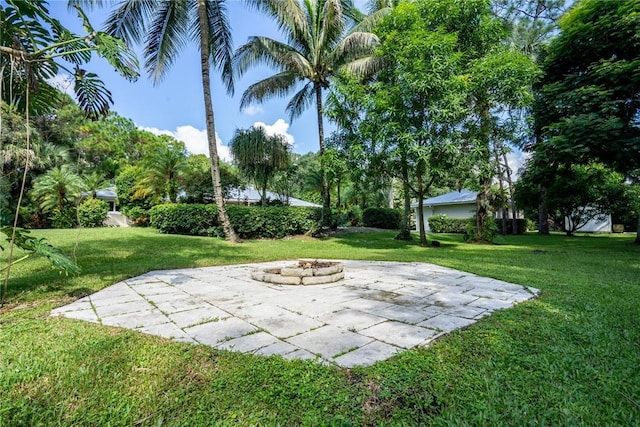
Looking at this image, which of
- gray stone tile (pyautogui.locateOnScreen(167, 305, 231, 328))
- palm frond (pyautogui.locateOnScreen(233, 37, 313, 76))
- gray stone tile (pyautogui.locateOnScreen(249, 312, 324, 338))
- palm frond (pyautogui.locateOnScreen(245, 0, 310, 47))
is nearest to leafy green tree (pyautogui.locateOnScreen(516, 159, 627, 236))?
palm frond (pyautogui.locateOnScreen(233, 37, 313, 76))

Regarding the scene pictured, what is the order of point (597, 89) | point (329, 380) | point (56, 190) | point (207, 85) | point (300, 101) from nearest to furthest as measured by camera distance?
point (329, 380), point (597, 89), point (207, 85), point (300, 101), point (56, 190)

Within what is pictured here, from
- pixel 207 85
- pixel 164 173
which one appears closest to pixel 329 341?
pixel 207 85

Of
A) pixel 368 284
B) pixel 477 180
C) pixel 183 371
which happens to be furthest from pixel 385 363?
pixel 477 180

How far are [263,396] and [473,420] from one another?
114 centimetres

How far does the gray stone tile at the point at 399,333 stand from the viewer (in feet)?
8.42

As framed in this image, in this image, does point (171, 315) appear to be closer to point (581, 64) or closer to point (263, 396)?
point (263, 396)

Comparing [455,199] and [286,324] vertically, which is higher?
[455,199]

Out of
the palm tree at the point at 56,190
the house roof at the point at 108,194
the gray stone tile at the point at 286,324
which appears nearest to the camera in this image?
the gray stone tile at the point at 286,324

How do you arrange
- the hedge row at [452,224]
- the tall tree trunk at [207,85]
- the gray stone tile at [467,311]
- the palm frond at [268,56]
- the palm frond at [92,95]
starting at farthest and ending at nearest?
the hedge row at [452,224]
the palm frond at [268,56]
the tall tree trunk at [207,85]
the palm frond at [92,95]
the gray stone tile at [467,311]

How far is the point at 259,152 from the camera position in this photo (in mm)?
A: 15008

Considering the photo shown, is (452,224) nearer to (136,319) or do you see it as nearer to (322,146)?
(322,146)

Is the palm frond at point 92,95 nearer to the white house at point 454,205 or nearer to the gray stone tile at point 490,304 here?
the gray stone tile at point 490,304

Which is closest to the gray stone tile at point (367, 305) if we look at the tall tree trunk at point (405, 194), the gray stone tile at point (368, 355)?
the gray stone tile at point (368, 355)

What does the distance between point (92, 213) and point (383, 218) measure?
16816mm
